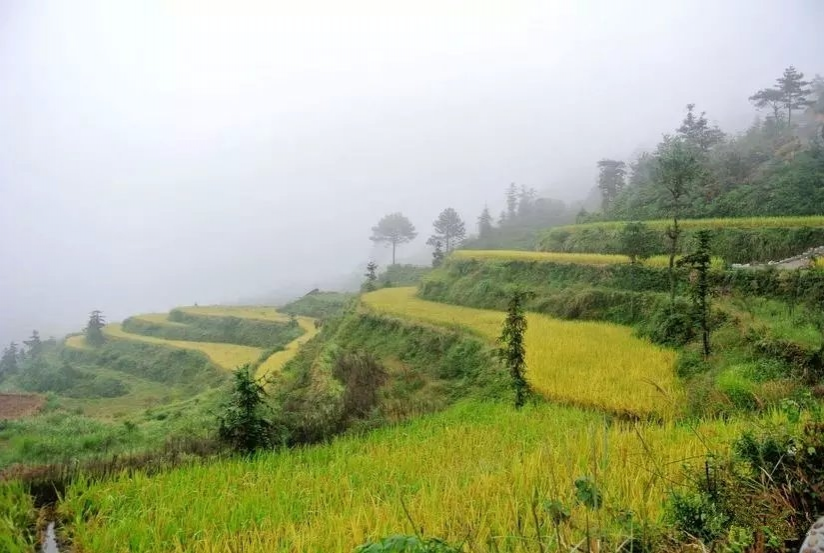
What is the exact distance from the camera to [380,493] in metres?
4.48

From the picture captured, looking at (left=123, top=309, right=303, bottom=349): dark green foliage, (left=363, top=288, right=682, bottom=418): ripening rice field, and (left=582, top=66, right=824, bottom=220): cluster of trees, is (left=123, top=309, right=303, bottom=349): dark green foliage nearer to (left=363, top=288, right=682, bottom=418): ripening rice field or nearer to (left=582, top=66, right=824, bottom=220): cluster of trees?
(left=363, top=288, right=682, bottom=418): ripening rice field

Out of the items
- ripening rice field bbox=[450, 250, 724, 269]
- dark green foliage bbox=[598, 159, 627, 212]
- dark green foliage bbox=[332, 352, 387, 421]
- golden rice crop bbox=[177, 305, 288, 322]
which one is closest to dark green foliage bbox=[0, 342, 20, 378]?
golden rice crop bbox=[177, 305, 288, 322]

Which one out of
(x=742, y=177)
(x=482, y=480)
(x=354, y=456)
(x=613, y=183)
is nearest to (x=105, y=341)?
(x=354, y=456)

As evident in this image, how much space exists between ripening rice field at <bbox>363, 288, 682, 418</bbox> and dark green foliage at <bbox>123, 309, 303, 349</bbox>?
19.9 metres

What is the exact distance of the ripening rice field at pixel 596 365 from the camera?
8.84 metres

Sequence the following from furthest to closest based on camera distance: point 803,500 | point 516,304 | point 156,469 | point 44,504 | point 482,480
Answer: point 516,304, point 156,469, point 44,504, point 482,480, point 803,500

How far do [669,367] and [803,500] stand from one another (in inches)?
354

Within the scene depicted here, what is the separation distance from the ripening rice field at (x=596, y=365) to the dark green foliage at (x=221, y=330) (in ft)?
65.3

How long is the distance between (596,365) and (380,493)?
8.20 meters

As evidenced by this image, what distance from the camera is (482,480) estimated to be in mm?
4086

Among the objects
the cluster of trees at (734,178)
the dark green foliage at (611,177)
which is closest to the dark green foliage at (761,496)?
the cluster of trees at (734,178)

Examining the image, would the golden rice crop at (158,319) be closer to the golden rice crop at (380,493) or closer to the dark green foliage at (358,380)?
the dark green foliage at (358,380)

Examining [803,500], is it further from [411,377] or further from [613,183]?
[613,183]

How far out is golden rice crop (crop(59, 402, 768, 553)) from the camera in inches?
128
